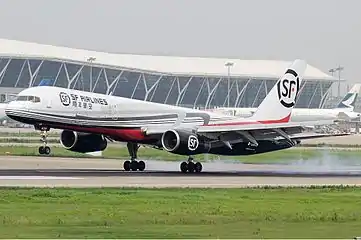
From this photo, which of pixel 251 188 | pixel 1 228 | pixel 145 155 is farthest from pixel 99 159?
pixel 1 228

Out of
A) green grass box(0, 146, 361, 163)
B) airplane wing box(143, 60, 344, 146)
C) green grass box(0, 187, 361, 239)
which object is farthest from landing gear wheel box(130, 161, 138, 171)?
green grass box(0, 187, 361, 239)

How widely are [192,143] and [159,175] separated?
3.62 metres

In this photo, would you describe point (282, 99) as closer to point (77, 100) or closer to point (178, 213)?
point (77, 100)

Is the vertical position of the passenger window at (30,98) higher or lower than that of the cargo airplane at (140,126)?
higher

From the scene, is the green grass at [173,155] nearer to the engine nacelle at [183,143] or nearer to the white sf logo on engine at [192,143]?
the engine nacelle at [183,143]

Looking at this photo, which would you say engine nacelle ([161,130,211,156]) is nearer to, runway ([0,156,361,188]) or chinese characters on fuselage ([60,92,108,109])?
runway ([0,156,361,188])

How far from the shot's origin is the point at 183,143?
177 feet

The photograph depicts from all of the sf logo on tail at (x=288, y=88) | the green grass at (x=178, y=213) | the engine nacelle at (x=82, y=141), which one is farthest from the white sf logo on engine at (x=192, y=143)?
the green grass at (x=178, y=213)

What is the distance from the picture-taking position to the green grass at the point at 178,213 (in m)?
24.9

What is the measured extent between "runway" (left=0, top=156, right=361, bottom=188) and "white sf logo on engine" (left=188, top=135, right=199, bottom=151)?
4.81ft

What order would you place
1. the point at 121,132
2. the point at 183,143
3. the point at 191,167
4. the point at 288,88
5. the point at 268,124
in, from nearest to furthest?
the point at 183,143, the point at 121,132, the point at 191,167, the point at 268,124, the point at 288,88

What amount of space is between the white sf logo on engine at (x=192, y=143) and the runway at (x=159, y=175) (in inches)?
57.7

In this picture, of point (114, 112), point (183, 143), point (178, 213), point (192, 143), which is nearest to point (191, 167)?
point (192, 143)

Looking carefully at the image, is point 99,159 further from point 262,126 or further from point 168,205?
point 168,205
